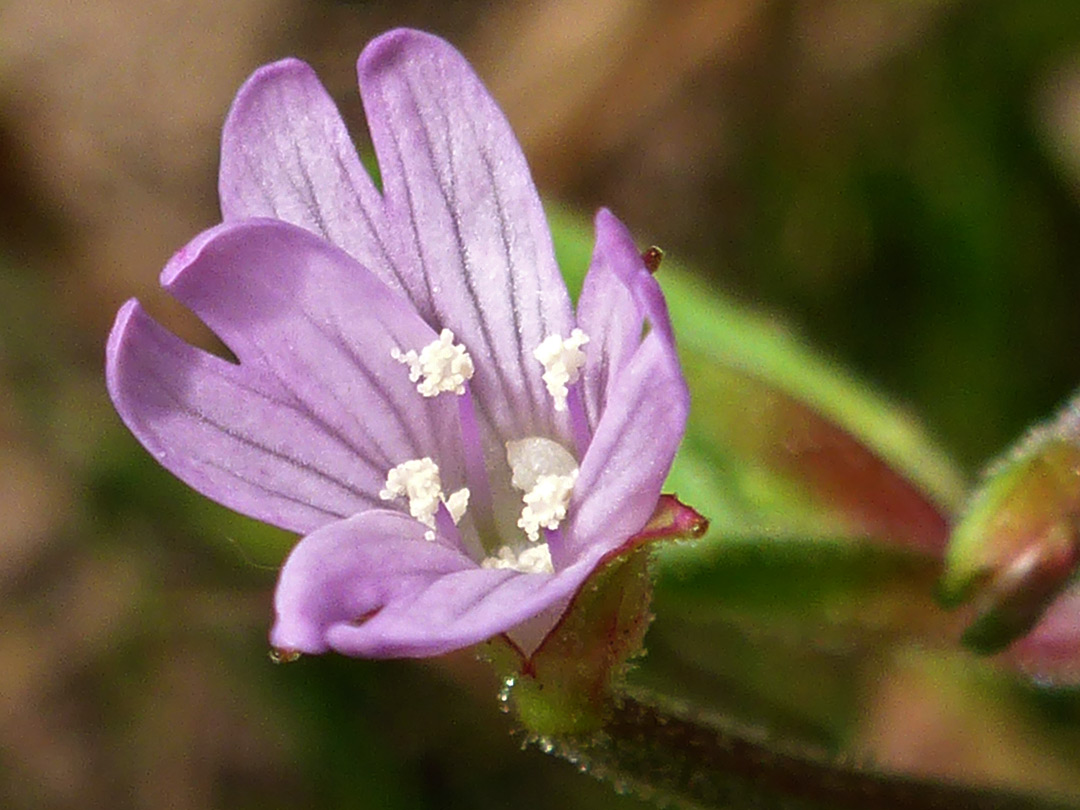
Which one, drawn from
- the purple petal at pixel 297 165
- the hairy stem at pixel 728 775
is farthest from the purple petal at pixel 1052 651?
the purple petal at pixel 297 165

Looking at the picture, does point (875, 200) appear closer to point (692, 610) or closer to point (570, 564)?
point (692, 610)

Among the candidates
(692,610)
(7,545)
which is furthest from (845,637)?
(7,545)

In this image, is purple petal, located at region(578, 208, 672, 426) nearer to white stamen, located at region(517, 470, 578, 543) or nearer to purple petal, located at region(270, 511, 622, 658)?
white stamen, located at region(517, 470, 578, 543)

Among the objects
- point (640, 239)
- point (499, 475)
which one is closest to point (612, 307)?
point (499, 475)

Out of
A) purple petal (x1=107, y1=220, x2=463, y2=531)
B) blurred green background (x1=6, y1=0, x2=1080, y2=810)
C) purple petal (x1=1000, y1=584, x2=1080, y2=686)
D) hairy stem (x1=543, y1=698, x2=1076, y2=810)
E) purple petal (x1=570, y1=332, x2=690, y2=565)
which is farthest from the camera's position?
blurred green background (x1=6, y1=0, x2=1080, y2=810)

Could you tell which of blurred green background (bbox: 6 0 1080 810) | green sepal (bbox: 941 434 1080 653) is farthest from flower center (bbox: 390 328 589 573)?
blurred green background (bbox: 6 0 1080 810)

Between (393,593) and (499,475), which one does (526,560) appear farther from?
(393,593)

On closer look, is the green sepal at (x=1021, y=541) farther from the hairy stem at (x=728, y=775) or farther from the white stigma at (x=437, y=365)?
the white stigma at (x=437, y=365)
